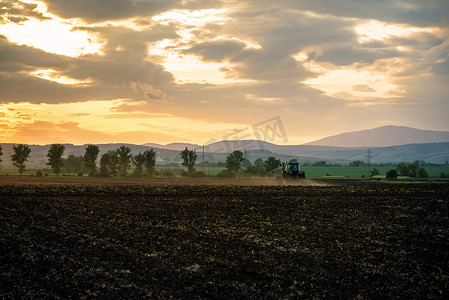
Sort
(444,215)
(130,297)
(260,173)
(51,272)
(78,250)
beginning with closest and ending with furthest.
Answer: (130,297) < (51,272) < (78,250) < (444,215) < (260,173)

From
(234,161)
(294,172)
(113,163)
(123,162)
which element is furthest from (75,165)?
(294,172)

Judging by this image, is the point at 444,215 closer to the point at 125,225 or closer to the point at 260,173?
the point at 125,225

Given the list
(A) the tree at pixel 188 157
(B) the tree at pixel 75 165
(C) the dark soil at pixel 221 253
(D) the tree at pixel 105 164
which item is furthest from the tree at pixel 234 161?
(C) the dark soil at pixel 221 253

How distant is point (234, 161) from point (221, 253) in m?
97.7

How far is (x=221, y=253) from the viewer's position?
1805 centimetres

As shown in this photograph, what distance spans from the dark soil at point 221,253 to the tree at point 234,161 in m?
82.6

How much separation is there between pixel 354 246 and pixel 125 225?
1353cm

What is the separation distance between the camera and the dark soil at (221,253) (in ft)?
45.1

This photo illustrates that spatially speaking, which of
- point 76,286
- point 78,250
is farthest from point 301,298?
point 78,250

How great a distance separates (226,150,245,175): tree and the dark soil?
82606mm

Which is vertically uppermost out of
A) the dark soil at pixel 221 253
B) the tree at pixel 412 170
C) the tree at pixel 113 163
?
the tree at pixel 113 163

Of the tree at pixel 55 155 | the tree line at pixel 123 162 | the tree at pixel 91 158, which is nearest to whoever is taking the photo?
the tree at pixel 91 158

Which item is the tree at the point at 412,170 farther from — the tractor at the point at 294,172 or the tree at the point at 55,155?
the tree at the point at 55,155

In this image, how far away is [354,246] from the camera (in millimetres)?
19953
